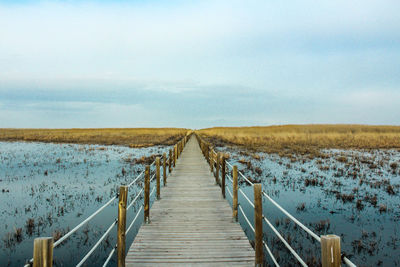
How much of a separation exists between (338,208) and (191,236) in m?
5.53

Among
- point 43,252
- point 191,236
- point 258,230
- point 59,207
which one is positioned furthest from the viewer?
point 59,207

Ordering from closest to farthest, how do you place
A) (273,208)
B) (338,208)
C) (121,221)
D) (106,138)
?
1. (121,221)
2. (338,208)
3. (273,208)
4. (106,138)

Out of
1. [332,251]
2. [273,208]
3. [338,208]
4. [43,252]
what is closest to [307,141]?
[338,208]

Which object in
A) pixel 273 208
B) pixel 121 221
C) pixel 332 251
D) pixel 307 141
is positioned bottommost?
pixel 273 208

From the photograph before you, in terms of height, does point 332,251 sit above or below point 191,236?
above

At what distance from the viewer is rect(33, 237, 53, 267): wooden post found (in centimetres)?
225

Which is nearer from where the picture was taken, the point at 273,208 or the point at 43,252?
the point at 43,252

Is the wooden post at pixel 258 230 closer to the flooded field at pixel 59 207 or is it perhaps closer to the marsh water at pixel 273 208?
the marsh water at pixel 273 208

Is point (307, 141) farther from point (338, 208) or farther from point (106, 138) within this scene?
point (106, 138)

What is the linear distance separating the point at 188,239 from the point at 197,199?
122 inches

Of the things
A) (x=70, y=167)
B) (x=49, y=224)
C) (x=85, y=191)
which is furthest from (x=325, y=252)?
(x=70, y=167)

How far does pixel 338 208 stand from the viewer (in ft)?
28.0

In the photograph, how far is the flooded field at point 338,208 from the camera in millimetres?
5738

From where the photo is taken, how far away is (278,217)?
788cm
